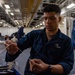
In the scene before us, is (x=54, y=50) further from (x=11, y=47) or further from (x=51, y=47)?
(x=11, y=47)

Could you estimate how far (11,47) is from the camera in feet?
4.55

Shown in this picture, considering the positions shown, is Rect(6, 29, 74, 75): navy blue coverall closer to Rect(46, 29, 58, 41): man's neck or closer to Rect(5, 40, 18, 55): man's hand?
Rect(46, 29, 58, 41): man's neck

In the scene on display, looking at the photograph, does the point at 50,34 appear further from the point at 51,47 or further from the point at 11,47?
the point at 11,47

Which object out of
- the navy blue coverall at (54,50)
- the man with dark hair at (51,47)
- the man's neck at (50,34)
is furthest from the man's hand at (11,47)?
the man's neck at (50,34)

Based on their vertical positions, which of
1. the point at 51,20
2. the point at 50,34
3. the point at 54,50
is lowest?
the point at 54,50

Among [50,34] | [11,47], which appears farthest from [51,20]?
[11,47]

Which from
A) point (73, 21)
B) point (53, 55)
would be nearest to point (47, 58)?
point (53, 55)

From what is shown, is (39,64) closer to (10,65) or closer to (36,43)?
(36,43)

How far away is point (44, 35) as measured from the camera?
4.78 ft

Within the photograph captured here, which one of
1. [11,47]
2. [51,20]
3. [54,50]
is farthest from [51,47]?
[11,47]

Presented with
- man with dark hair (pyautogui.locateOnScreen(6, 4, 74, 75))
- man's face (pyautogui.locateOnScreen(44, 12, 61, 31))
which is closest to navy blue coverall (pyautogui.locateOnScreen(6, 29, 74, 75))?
man with dark hair (pyautogui.locateOnScreen(6, 4, 74, 75))

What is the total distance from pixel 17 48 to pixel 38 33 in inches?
8.7

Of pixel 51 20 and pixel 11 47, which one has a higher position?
pixel 51 20

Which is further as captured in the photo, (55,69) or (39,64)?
(55,69)
